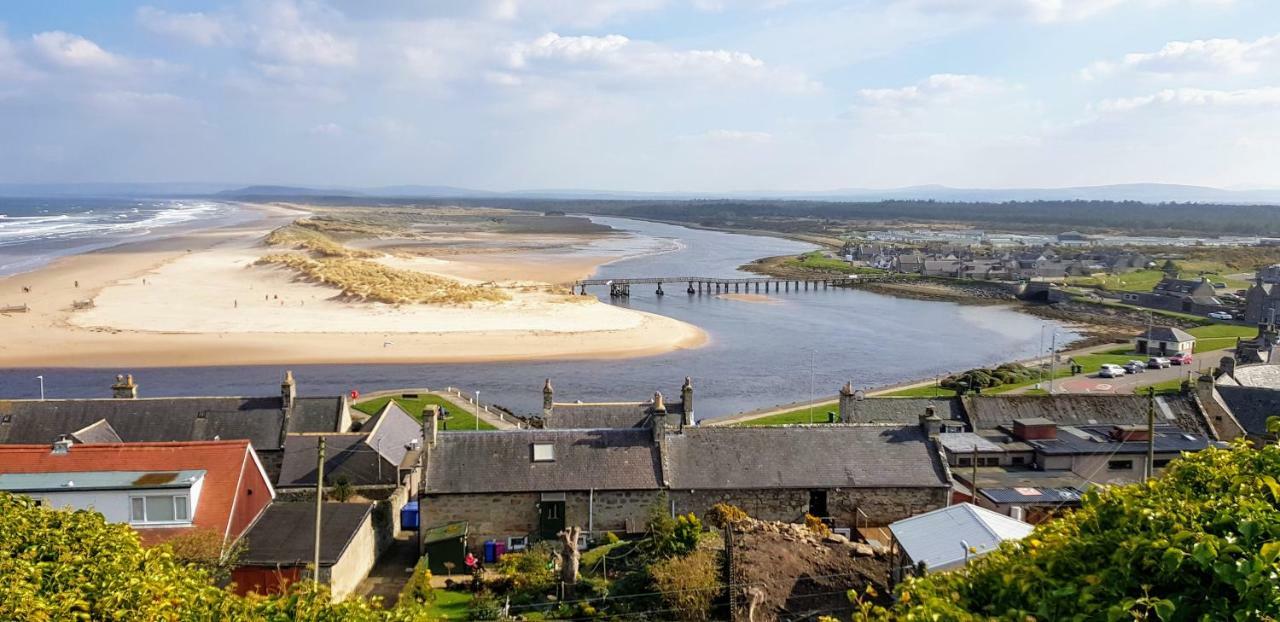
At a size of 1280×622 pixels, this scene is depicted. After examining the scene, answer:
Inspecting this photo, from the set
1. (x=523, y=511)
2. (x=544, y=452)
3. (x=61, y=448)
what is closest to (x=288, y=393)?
(x=61, y=448)

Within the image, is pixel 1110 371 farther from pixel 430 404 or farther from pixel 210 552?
pixel 210 552

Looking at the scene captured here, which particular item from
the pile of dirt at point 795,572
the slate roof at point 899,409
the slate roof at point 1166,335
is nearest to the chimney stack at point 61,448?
the pile of dirt at point 795,572

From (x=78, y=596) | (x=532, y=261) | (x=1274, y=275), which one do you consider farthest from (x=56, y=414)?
(x=1274, y=275)

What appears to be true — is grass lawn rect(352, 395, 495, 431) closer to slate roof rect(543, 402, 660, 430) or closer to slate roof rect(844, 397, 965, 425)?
slate roof rect(543, 402, 660, 430)

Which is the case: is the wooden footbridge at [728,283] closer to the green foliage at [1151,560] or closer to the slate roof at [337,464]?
the slate roof at [337,464]

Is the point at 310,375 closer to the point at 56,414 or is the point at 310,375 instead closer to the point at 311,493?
the point at 56,414

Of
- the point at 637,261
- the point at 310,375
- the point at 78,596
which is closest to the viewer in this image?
the point at 78,596

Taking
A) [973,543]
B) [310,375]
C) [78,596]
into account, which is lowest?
[310,375]
